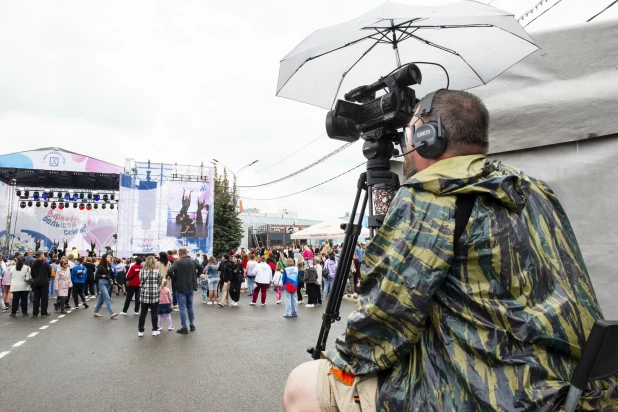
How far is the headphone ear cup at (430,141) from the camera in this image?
1358 mm

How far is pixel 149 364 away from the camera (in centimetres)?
655

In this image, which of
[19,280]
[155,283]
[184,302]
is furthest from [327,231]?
[19,280]

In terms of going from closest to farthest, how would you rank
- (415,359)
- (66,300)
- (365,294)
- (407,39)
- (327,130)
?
1. (415,359)
2. (365,294)
3. (327,130)
4. (407,39)
5. (66,300)

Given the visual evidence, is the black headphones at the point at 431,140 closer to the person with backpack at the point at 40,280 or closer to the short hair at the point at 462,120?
the short hair at the point at 462,120

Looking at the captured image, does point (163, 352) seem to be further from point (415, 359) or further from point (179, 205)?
point (179, 205)

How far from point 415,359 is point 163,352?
7.15 m

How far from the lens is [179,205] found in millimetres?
23406

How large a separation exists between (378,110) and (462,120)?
687 mm

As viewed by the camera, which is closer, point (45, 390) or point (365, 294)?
point (365, 294)

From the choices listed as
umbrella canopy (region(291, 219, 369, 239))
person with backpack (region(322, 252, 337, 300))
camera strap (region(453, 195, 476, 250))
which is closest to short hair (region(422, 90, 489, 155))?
camera strap (region(453, 195, 476, 250))

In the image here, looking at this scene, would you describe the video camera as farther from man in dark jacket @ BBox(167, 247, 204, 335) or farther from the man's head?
man in dark jacket @ BBox(167, 247, 204, 335)

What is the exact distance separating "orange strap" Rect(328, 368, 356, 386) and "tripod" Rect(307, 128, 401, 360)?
1.97 feet

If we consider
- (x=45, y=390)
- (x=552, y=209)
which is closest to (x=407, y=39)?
(x=552, y=209)

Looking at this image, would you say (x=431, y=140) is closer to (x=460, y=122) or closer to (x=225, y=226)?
(x=460, y=122)
